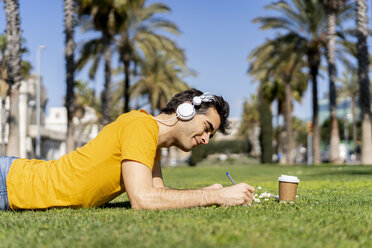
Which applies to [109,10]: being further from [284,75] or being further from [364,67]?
[284,75]

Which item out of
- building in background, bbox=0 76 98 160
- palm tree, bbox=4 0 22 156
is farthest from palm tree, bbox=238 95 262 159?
palm tree, bbox=4 0 22 156

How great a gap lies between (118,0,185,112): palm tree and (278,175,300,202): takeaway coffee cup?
20.9m

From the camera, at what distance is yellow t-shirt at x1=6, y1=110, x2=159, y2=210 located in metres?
3.34

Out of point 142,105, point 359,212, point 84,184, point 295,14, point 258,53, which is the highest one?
point 295,14

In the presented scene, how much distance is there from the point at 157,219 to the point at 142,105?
34.2 m

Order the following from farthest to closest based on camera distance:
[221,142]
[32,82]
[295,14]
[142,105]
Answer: [221,142]
[32,82]
[142,105]
[295,14]

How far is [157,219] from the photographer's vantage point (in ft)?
9.78

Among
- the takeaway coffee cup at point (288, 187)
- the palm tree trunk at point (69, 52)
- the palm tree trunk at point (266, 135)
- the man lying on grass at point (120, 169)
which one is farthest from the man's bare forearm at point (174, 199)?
the palm tree trunk at point (266, 135)

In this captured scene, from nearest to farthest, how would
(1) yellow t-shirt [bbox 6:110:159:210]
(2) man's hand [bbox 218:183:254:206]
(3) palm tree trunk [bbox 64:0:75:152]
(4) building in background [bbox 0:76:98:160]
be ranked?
(1) yellow t-shirt [bbox 6:110:159:210] < (2) man's hand [bbox 218:183:254:206] < (3) palm tree trunk [bbox 64:0:75:152] < (4) building in background [bbox 0:76:98:160]

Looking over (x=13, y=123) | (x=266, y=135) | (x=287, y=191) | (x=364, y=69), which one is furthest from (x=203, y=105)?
(x=266, y=135)

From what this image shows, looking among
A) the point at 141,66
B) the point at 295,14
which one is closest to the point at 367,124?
the point at 295,14

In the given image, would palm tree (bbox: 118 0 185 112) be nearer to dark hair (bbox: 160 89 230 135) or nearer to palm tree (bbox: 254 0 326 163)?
palm tree (bbox: 254 0 326 163)

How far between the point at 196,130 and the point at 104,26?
2001 centimetres

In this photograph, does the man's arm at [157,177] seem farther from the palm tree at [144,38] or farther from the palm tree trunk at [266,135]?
the palm tree trunk at [266,135]
